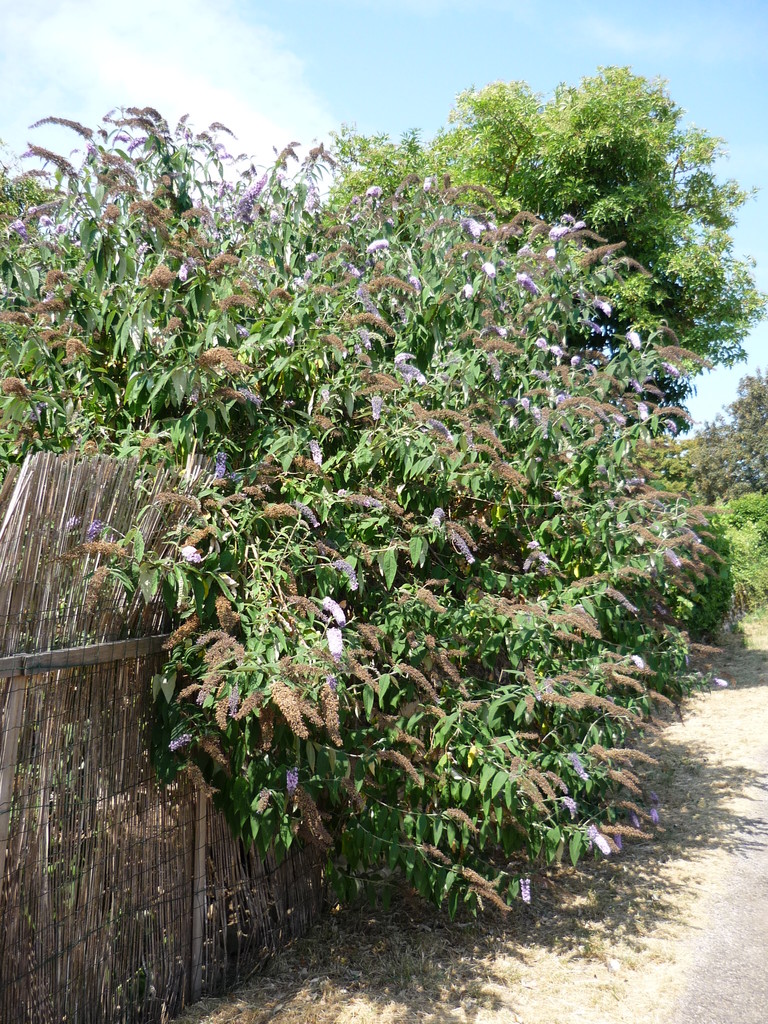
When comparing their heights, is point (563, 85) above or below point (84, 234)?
above

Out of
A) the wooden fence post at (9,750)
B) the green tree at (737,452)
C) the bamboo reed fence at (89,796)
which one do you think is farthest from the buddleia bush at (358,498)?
the green tree at (737,452)

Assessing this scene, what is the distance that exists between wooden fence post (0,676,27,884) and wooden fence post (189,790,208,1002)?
77 centimetres

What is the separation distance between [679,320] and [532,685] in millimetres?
7956

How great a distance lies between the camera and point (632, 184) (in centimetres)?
952

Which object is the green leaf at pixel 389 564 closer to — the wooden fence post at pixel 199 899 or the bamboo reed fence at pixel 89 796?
the bamboo reed fence at pixel 89 796

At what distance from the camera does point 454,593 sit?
3.63 m

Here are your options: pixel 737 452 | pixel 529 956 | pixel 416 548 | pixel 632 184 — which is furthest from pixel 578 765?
pixel 737 452

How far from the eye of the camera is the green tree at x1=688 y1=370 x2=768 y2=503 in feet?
106

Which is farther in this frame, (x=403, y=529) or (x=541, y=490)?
(x=541, y=490)

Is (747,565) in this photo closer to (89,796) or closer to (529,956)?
(529,956)

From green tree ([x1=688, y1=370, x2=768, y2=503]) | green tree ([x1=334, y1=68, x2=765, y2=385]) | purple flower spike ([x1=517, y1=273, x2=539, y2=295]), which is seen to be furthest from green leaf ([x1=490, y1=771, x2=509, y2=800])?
green tree ([x1=688, y1=370, x2=768, y2=503])

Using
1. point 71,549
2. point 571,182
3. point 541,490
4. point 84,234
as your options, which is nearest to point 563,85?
point 571,182

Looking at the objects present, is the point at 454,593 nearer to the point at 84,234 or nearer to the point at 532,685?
the point at 532,685

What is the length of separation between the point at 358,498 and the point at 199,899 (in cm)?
160
